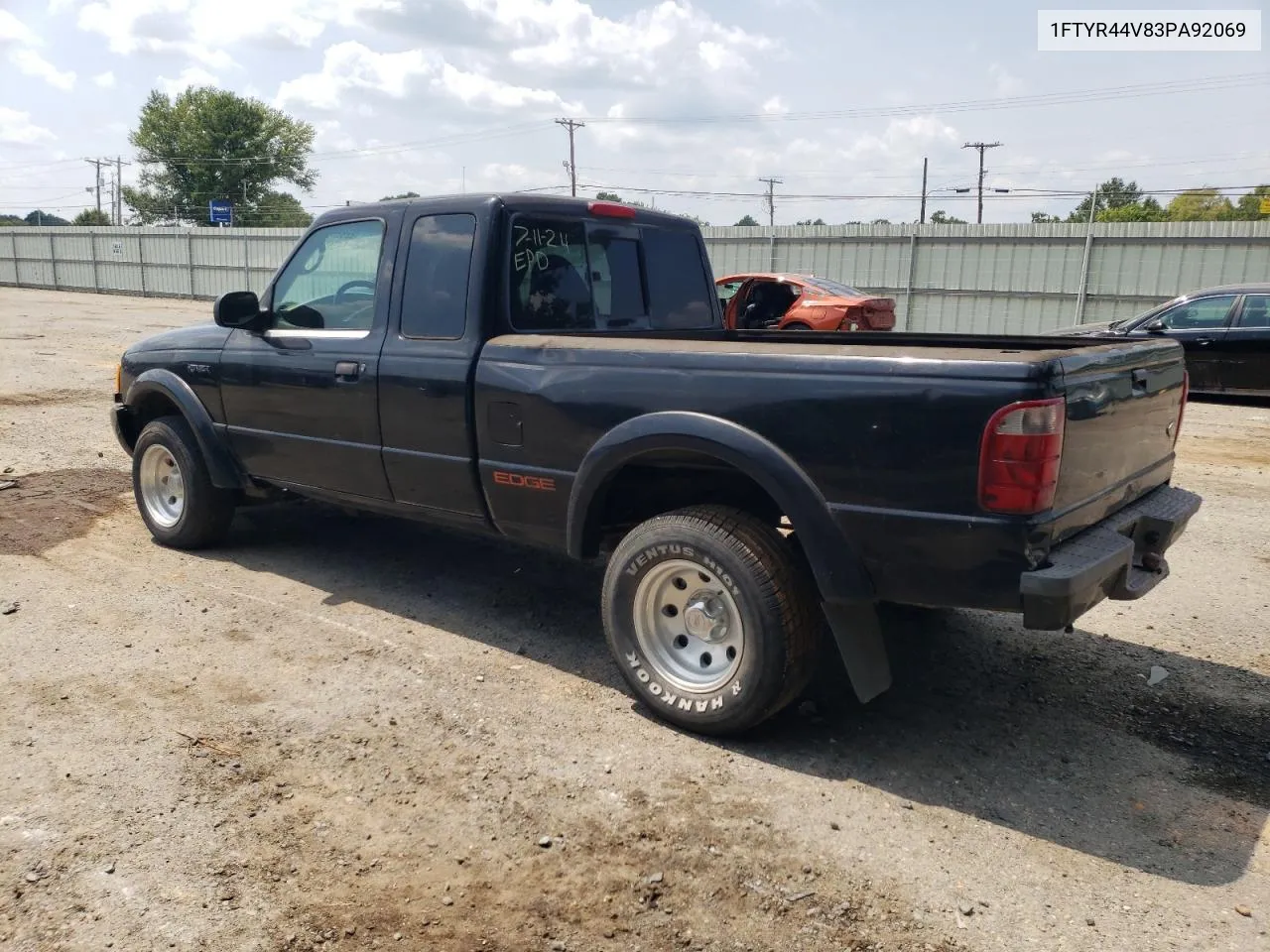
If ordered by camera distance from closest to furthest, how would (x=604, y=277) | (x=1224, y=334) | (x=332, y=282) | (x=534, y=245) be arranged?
(x=534, y=245), (x=604, y=277), (x=332, y=282), (x=1224, y=334)

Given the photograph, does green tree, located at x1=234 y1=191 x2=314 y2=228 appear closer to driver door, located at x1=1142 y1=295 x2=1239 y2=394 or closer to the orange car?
the orange car

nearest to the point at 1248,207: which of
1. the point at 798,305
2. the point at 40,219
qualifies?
the point at 798,305

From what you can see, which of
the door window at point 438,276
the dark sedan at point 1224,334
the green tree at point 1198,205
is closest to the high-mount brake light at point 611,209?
the door window at point 438,276

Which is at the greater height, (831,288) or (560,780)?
(831,288)

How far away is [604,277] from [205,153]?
84.1 metres

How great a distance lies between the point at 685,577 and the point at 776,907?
1338 mm

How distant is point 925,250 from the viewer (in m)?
21.2

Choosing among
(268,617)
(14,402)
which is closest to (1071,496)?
(268,617)

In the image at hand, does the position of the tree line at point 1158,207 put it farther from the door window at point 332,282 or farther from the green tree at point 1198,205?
the door window at point 332,282

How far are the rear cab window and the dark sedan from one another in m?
8.09

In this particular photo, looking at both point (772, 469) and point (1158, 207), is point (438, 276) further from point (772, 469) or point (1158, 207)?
point (1158, 207)

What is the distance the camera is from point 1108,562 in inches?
129

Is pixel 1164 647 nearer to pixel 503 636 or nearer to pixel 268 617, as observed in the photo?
pixel 503 636

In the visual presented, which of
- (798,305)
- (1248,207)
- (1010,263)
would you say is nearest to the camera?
(798,305)
